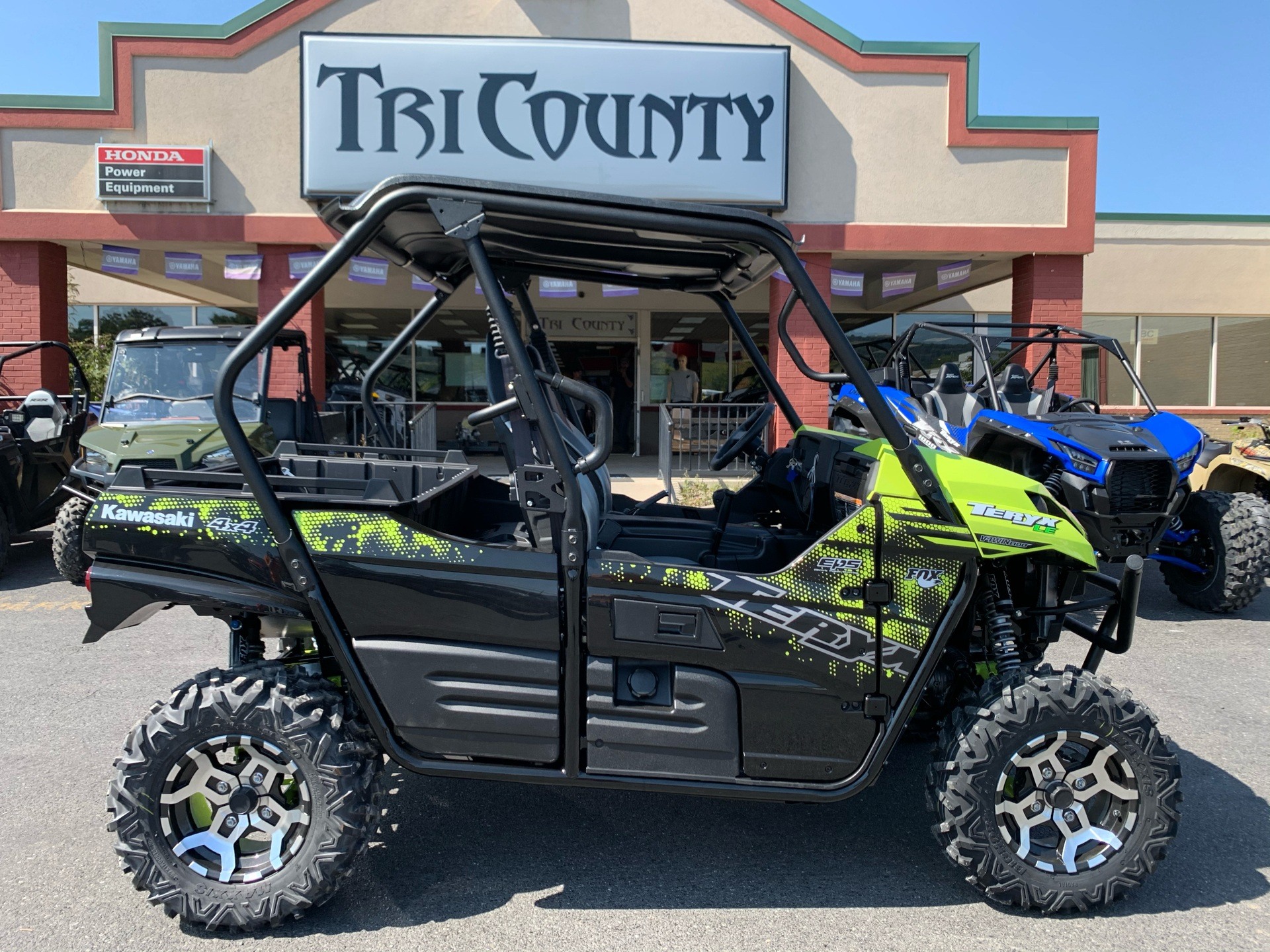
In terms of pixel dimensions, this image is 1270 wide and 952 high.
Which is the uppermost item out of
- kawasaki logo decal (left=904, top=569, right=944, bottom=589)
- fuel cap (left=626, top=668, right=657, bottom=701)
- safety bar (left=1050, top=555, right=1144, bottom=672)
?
kawasaki logo decal (left=904, top=569, right=944, bottom=589)

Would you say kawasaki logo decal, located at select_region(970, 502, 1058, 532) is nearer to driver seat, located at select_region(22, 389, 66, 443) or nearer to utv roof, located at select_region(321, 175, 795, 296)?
utv roof, located at select_region(321, 175, 795, 296)

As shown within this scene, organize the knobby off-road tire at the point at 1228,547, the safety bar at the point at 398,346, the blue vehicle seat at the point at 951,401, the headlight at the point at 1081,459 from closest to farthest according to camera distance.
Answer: the safety bar at the point at 398,346, the headlight at the point at 1081,459, the knobby off-road tire at the point at 1228,547, the blue vehicle seat at the point at 951,401

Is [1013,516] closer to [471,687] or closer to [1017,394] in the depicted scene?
[471,687]

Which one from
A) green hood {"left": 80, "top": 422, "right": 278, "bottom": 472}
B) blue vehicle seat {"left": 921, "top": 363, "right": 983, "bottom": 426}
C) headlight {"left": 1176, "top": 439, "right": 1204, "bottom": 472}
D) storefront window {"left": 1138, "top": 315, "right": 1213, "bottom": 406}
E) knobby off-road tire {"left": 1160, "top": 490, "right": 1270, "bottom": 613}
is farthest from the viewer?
storefront window {"left": 1138, "top": 315, "right": 1213, "bottom": 406}

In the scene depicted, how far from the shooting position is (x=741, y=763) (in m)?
2.66

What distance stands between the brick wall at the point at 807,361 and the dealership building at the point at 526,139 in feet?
0.15

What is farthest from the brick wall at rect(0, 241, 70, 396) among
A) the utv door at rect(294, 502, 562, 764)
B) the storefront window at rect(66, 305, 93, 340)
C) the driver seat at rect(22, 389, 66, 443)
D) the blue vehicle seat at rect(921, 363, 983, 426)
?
the utv door at rect(294, 502, 562, 764)


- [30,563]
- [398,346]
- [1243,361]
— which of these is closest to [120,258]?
[30,563]

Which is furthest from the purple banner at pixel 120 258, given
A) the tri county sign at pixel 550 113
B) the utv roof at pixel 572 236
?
the utv roof at pixel 572 236

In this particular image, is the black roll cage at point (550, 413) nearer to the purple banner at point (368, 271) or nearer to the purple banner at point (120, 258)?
the purple banner at point (368, 271)

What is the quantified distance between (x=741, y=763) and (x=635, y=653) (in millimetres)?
485

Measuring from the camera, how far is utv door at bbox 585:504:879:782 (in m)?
2.59

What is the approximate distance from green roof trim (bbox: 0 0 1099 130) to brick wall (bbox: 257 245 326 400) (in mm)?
2803

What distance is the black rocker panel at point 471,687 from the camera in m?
2.63
